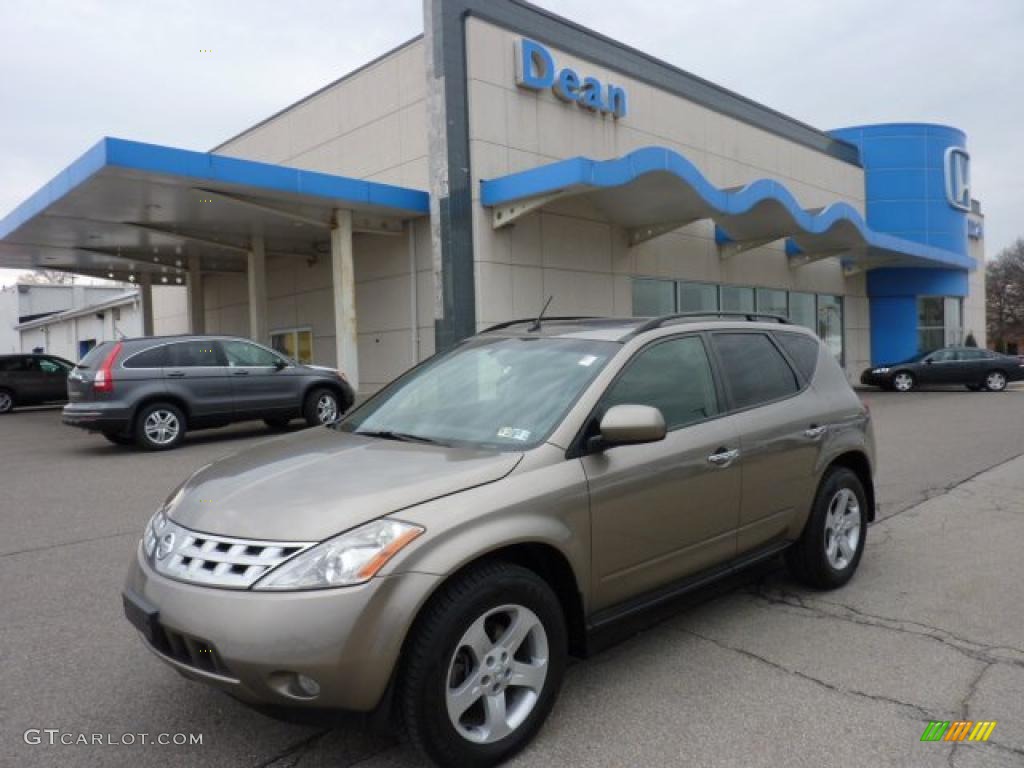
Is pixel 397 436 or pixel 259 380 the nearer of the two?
pixel 397 436

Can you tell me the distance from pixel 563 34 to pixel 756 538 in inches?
626

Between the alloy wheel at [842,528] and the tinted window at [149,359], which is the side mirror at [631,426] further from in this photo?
the tinted window at [149,359]

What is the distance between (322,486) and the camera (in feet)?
→ 9.19

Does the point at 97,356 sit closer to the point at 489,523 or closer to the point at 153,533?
the point at 153,533

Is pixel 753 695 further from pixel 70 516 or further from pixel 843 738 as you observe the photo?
pixel 70 516

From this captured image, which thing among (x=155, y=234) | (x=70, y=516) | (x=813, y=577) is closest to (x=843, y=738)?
(x=813, y=577)

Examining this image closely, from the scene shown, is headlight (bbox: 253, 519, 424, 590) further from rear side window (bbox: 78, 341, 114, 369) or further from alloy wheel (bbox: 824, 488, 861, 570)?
rear side window (bbox: 78, 341, 114, 369)

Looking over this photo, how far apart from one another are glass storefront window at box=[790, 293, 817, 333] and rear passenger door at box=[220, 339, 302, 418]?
18.0 meters

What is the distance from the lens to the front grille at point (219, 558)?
249cm

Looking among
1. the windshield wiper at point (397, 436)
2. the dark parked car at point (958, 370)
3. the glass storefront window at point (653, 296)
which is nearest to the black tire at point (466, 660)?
the windshield wiper at point (397, 436)

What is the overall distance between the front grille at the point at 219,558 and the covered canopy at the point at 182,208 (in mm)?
11366

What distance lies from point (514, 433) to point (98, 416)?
925 cm

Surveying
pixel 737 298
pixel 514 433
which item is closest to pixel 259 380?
pixel 514 433

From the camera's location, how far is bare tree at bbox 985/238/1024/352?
211ft
